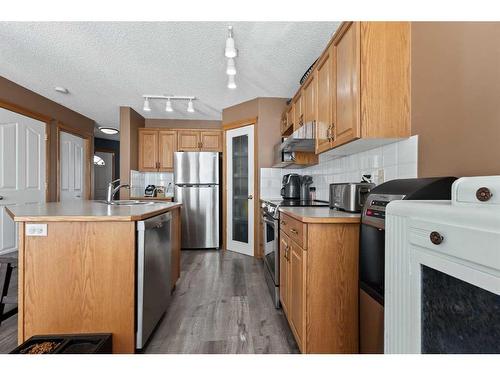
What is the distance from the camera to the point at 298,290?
1.42 metres

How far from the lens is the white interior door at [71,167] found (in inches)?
169

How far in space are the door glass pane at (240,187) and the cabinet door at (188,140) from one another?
0.95 meters

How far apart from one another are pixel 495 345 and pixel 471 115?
36.8 inches

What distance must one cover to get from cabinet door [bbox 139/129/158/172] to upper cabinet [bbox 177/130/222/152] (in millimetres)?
485

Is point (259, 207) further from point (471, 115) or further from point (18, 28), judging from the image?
point (18, 28)

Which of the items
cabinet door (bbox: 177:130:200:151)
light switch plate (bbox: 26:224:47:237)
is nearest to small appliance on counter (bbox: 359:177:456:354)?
light switch plate (bbox: 26:224:47:237)

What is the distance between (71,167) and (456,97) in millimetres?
5507

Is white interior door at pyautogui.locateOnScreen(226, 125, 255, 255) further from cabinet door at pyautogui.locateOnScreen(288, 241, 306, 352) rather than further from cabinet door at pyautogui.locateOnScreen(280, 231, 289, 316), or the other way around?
cabinet door at pyautogui.locateOnScreen(288, 241, 306, 352)

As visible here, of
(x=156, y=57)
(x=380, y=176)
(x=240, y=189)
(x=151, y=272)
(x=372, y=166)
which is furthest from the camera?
(x=240, y=189)

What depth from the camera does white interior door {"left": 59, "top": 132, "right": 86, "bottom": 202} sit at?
4305mm

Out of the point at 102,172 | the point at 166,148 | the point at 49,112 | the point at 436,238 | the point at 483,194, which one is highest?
the point at 49,112

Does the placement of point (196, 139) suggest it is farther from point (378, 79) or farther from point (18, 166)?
point (378, 79)

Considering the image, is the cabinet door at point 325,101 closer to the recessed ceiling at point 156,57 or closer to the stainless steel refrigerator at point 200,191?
the recessed ceiling at point 156,57

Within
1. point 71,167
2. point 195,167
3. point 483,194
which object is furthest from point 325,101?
point 71,167
